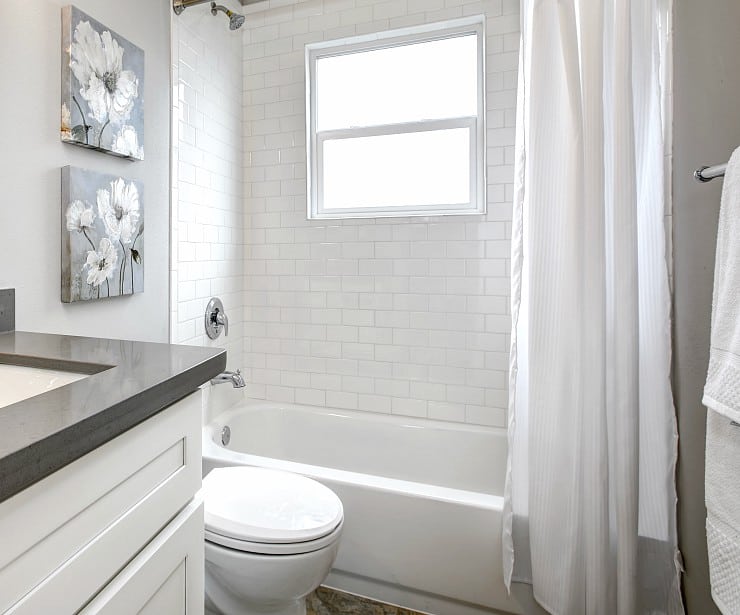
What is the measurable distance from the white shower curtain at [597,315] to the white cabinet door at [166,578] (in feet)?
3.33

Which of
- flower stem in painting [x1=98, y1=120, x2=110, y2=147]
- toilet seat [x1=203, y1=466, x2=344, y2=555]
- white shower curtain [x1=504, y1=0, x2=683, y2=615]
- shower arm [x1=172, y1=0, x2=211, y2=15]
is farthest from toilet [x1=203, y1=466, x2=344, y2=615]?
shower arm [x1=172, y1=0, x2=211, y2=15]

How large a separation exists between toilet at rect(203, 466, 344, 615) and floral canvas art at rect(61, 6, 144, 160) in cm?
121

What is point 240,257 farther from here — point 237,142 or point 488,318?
point 488,318

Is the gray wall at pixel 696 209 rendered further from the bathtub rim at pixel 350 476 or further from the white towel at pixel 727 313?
the bathtub rim at pixel 350 476

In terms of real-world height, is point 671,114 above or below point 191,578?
above

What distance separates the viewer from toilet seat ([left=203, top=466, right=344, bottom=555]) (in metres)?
1.20

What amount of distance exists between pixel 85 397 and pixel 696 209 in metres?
1.48

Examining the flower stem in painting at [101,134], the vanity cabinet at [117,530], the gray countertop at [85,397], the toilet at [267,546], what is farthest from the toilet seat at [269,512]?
the flower stem in painting at [101,134]

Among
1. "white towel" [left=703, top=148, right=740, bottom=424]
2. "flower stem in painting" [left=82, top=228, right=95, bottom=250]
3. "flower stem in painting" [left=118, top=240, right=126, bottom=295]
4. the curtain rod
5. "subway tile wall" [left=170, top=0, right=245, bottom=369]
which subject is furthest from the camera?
"subway tile wall" [left=170, top=0, right=245, bottom=369]

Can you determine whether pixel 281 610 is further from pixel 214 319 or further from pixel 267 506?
pixel 214 319

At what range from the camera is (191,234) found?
2029 millimetres

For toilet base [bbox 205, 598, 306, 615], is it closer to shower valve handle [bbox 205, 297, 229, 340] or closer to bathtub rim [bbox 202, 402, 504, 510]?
bathtub rim [bbox 202, 402, 504, 510]

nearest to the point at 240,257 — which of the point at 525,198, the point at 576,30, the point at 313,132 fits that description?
the point at 313,132

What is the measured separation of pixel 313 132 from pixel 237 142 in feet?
1.37
